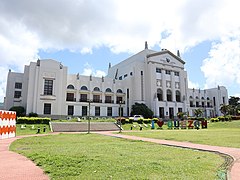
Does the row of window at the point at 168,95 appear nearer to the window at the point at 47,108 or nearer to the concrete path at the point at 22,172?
the window at the point at 47,108

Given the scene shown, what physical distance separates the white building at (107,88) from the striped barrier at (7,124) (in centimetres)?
2495

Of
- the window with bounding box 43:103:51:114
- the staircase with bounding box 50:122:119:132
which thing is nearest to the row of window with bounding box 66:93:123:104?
the window with bounding box 43:103:51:114

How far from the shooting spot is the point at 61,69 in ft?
148

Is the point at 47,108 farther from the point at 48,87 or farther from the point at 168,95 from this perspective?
the point at 168,95

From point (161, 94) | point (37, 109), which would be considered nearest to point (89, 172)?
point (37, 109)

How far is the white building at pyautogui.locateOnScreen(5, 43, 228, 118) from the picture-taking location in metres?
42.8

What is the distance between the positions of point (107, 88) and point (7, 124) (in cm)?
3693

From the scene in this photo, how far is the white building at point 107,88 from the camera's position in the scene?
140ft

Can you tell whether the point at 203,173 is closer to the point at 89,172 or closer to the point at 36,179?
the point at 89,172

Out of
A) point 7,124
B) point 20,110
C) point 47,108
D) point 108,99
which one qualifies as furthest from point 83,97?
point 7,124

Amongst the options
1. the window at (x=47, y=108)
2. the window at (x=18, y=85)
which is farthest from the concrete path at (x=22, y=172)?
the window at (x=18, y=85)

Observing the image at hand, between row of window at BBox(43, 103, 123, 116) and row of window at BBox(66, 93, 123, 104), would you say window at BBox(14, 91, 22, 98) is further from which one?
row of window at BBox(66, 93, 123, 104)

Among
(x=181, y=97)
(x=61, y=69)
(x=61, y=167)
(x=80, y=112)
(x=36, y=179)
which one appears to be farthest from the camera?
(x=181, y=97)

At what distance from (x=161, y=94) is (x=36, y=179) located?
53.7 metres
